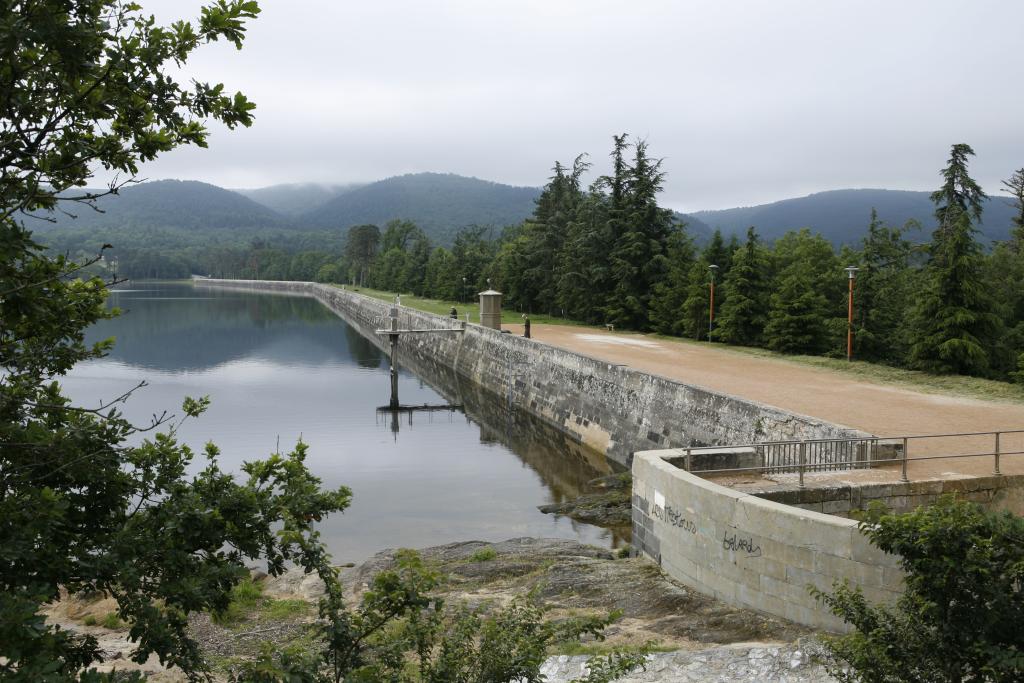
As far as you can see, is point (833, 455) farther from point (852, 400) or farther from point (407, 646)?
point (407, 646)

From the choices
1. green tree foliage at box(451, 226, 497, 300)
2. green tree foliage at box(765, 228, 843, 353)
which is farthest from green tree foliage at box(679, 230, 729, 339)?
green tree foliage at box(451, 226, 497, 300)

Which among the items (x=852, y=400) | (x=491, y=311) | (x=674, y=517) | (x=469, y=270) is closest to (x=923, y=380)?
(x=852, y=400)

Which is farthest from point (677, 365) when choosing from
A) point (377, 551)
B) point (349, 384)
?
point (349, 384)

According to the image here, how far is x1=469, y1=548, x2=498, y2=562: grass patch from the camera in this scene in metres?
12.6

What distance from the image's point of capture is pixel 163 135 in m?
4.60

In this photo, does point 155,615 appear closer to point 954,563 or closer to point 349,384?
point 954,563

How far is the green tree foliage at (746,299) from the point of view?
31250 millimetres

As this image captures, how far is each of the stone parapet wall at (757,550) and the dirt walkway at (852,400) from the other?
355 centimetres

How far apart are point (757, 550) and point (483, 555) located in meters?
5.16

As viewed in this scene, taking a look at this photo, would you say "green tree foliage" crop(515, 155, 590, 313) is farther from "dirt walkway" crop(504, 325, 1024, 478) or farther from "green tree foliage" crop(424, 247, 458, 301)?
"dirt walkway" crop(504, 325, 1024, 478)

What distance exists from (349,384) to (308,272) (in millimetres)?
125047

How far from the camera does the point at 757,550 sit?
891 cm

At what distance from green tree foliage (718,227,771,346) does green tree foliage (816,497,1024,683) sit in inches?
1057

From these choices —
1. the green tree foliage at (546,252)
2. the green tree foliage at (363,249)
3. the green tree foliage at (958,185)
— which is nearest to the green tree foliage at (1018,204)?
the green tree foliage at (958,185)
